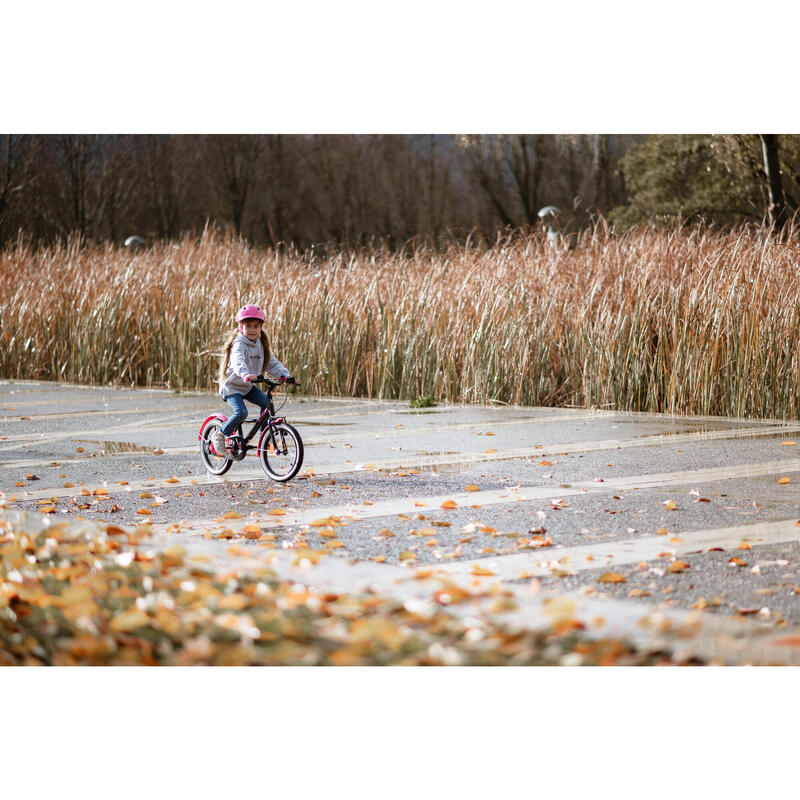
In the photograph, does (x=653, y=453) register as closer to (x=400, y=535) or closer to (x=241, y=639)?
(x=400, y=535)

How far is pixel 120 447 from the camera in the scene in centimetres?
759

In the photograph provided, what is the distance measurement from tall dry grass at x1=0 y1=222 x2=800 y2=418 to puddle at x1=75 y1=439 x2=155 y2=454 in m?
3.17

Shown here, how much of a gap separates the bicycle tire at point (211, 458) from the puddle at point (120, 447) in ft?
3.27

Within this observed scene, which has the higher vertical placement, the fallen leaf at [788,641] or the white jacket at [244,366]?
the white jacket at [244,366]

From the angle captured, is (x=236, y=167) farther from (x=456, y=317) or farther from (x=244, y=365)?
(x=244, y=365)

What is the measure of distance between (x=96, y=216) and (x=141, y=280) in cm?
187

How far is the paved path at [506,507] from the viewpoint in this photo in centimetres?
368

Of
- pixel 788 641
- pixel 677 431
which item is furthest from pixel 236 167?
pixel 788 641

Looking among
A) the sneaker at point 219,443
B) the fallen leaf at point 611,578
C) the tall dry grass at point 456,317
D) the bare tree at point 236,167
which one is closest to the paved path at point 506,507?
the fallen leaf at point 611,578

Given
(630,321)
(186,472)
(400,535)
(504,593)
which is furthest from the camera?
(630,321)

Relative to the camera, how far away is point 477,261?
1135cm

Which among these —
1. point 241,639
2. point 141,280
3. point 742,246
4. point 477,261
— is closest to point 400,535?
point 241,639

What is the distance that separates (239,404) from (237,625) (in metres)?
2.66

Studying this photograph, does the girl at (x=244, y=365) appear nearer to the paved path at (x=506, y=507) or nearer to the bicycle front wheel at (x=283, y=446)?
the bicycle front wheel at (x=283, y=446)
